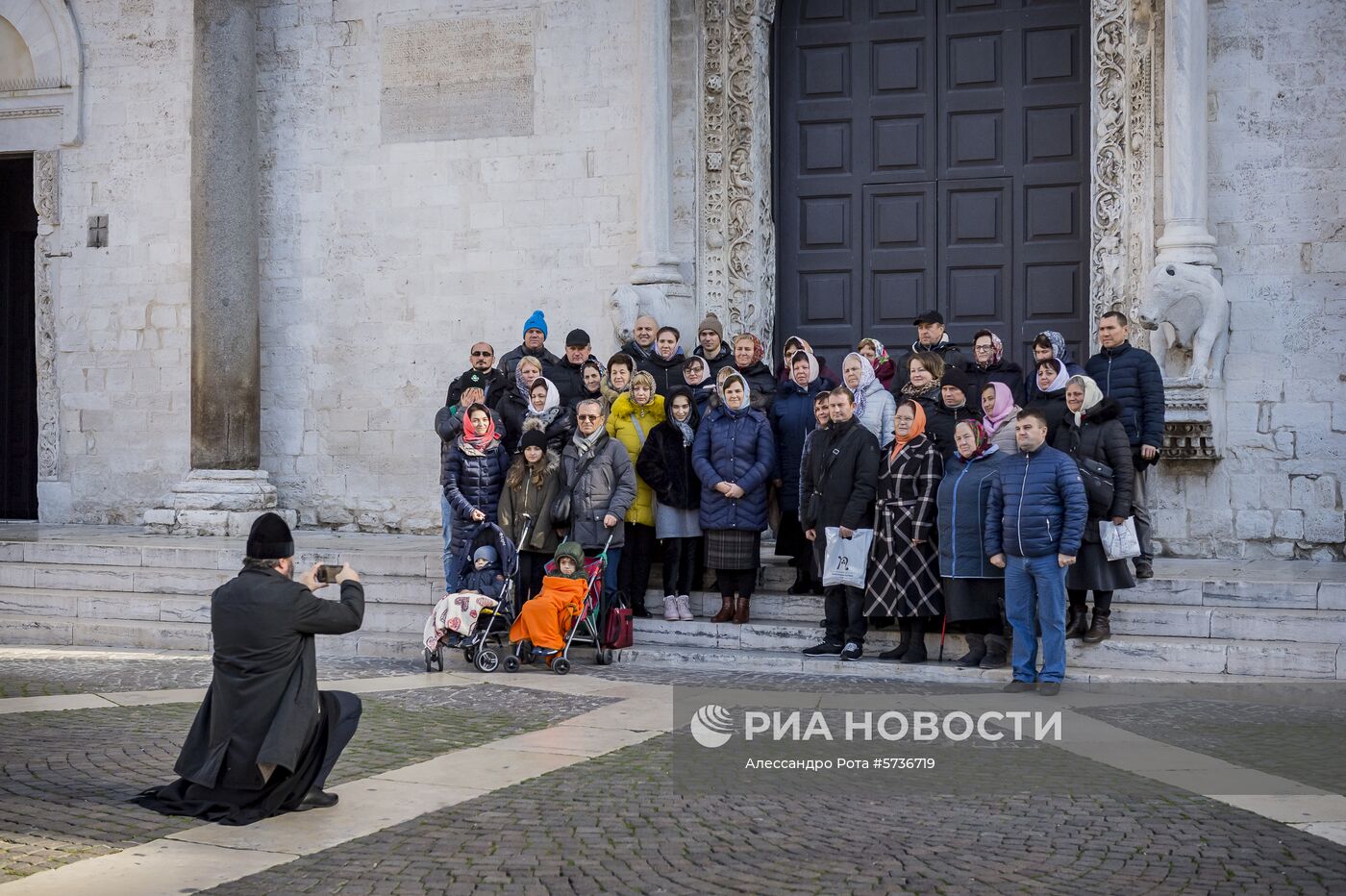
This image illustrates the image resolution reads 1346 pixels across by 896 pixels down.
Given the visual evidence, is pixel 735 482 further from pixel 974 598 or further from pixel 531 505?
pixel 974 598

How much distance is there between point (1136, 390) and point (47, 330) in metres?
11.2

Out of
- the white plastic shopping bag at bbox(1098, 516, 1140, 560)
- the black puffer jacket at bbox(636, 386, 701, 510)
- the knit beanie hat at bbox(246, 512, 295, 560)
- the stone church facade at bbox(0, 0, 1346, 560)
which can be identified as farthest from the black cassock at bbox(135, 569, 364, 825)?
the stone church facade at bbox(0, 0, 1346, 560)

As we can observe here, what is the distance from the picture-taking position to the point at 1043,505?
9297 millimetres

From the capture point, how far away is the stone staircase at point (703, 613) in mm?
9938

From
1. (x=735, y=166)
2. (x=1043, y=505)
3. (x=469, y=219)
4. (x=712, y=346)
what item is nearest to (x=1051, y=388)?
(x=1043, y=505)

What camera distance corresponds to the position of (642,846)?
5828 millimetres

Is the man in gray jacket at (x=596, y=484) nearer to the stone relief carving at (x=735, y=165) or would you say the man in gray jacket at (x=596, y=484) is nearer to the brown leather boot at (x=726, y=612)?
the brown leather boot at (x=726, y=612)

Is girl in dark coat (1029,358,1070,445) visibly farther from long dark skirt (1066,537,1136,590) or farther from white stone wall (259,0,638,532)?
white stone wall (259,0,638,532)

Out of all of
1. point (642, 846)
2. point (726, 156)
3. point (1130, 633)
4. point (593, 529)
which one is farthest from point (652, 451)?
point (642, 846)

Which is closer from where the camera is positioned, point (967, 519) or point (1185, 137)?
point (967, 519)

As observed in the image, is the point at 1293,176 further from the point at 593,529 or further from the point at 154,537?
the point at 154,537

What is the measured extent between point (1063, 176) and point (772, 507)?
460 centimetres

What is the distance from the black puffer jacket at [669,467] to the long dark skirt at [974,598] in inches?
82.2

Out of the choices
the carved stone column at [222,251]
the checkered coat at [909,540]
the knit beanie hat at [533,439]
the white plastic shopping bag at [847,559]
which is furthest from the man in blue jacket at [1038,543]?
the carved stone column at [222,251]
